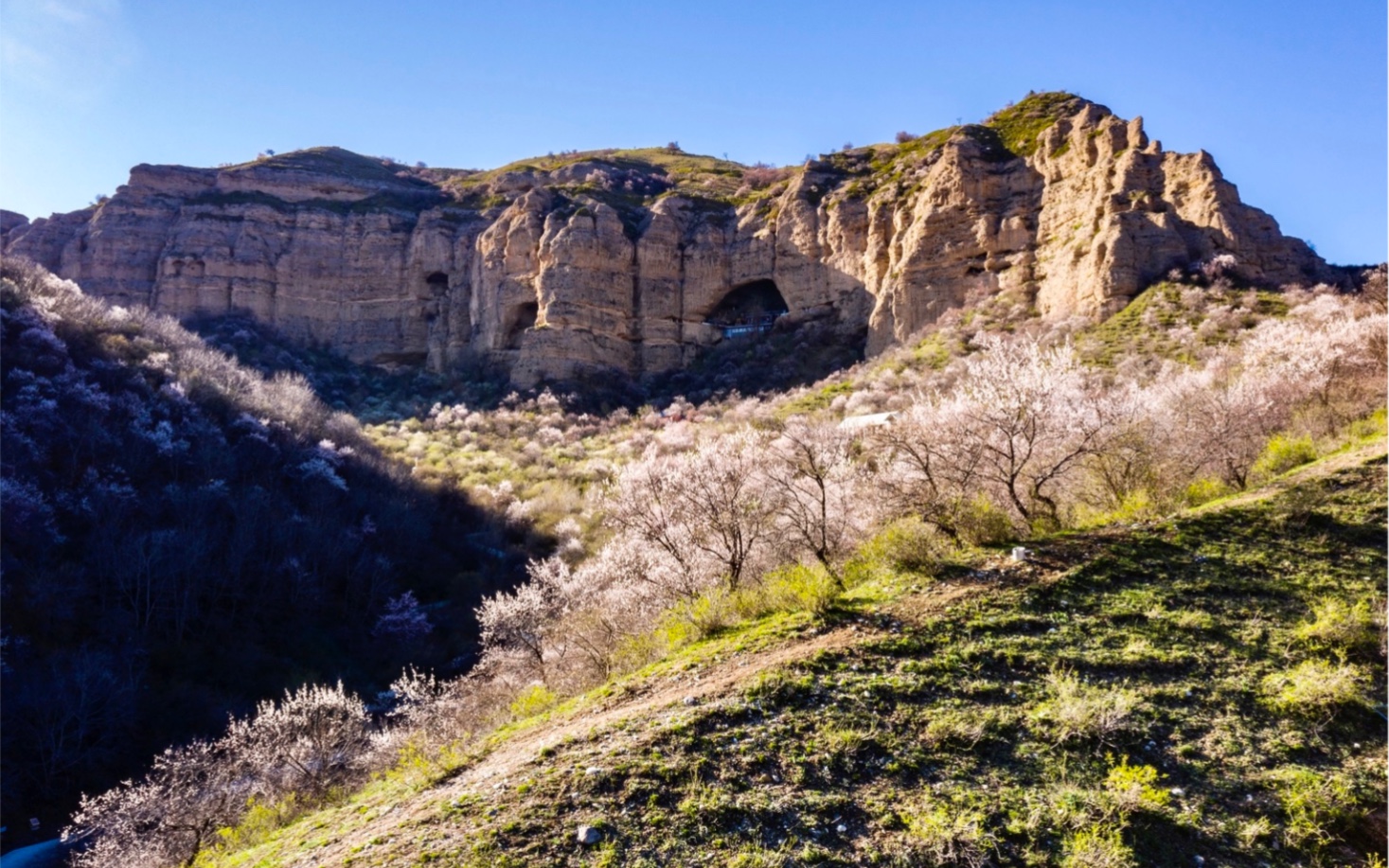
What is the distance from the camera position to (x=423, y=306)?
52.0 metres

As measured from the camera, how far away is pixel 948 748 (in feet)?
15.8

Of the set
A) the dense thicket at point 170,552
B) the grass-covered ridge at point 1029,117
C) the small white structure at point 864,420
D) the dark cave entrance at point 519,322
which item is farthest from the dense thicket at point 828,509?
the dark cave entrance at point 519,322

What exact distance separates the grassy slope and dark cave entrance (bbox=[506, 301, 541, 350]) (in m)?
42.3

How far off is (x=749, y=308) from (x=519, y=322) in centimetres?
1551

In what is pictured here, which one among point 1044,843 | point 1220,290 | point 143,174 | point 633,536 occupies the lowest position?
point 633,536

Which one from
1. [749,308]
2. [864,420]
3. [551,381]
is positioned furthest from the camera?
[749,308]

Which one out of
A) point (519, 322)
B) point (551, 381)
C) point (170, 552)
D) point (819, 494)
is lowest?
point (170, 552)

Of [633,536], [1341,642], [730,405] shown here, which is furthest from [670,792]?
[730,405]

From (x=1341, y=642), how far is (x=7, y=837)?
2304 centimetres

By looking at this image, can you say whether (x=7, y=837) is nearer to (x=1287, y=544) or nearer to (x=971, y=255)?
(x=1287, y=544)

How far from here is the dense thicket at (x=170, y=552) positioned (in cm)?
1784

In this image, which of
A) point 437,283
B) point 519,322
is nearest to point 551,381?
point 519,322

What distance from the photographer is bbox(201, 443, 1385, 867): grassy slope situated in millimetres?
4078

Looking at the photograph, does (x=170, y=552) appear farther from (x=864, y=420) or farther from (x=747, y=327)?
(x=747, y=327)
